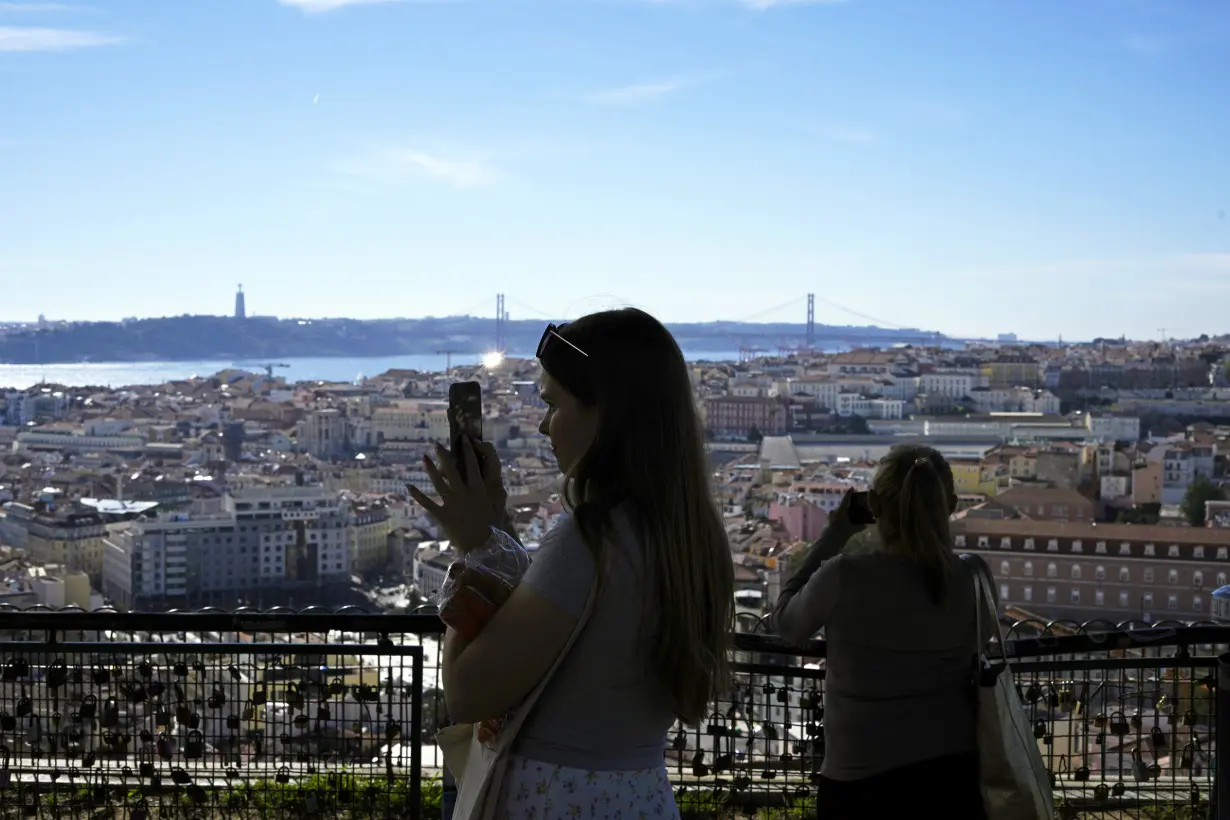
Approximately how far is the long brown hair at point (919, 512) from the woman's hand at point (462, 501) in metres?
0.68

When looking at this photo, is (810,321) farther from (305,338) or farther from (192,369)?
(192,369)

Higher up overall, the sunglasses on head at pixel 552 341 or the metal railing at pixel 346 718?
the sunglasses on head at pixel 552 341

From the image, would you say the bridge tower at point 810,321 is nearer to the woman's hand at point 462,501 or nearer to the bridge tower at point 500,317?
the bridge tower at point 500,317

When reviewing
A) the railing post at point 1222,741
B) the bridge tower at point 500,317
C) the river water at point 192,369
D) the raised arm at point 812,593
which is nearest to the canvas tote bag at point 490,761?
the raised arm at point 812,593

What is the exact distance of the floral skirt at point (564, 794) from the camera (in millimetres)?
1039

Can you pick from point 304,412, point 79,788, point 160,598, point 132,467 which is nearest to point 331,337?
point 304,412

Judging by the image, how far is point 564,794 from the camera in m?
1.04

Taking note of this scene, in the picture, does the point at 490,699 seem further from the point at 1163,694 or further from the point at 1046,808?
the point at 1163,694

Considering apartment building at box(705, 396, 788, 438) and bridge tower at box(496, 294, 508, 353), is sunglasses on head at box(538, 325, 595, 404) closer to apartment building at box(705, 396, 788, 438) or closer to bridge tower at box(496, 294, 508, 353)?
apartment building at box(705, 396, 788, 438)

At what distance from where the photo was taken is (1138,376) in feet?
188

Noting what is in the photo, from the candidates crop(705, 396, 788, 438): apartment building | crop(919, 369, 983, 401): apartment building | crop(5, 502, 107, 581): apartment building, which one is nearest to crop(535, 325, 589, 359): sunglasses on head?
crop(5, 502, 107, 581): apartment building

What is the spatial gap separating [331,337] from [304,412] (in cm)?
4454

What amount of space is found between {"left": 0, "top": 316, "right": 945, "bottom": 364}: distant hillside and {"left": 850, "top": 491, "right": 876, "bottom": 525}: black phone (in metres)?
Answer: 66.6

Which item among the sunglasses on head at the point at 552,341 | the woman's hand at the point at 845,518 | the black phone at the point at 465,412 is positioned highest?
the sunglasses on head at the point at 552,341
